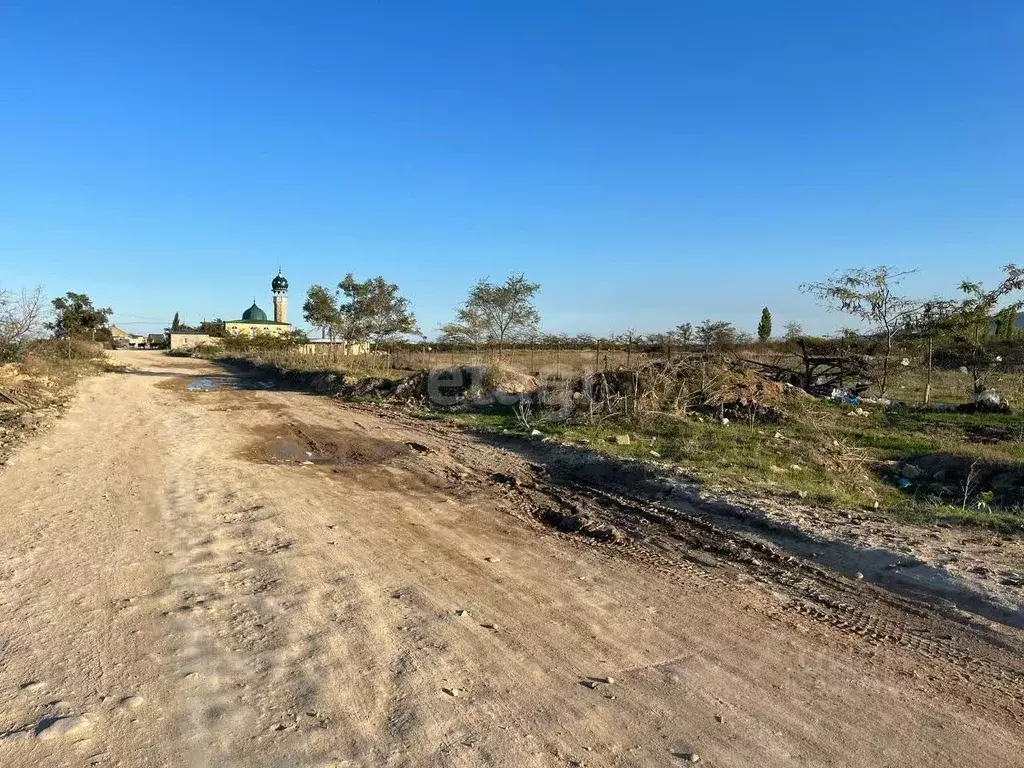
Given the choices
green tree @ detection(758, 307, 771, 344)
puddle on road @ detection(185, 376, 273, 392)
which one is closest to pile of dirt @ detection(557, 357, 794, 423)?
puddle on road @ detection(185, 376, 273, 392)

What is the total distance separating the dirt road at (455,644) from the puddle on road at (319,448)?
263cm

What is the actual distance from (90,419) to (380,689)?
1384 centimetres

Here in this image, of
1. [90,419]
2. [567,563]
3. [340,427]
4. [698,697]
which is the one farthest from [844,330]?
[90,419]

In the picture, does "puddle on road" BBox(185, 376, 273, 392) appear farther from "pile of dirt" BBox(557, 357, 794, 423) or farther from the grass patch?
"pile of dirt" BBox(557, 357, 794, 423)

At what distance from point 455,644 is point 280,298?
89832mm

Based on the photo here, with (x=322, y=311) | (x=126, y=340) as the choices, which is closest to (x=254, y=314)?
(x=126, y=340)

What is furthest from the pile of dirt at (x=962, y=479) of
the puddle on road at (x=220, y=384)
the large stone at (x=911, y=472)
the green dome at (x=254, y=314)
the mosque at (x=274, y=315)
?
the green dome at (x=254, y=314)

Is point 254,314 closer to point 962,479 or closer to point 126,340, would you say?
point 126,340

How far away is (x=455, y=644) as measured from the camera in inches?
153

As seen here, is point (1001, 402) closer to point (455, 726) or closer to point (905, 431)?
point (905, 431)

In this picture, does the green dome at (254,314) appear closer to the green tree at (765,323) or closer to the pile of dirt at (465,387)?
the green tree at (765,323)

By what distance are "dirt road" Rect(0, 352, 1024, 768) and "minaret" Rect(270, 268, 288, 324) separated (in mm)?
84481

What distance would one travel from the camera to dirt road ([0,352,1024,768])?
295 cm

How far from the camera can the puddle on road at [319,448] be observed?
1022cm
